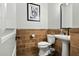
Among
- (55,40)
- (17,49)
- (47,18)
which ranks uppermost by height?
(47,18)

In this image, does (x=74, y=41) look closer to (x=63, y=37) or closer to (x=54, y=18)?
(x=63, y=37)

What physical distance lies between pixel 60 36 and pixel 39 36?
24 centimetres

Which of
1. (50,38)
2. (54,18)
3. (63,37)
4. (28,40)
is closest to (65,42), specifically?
(63,37)

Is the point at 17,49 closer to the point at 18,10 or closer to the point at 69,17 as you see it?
the point at 18,10

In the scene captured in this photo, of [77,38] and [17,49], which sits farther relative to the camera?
[17,49]

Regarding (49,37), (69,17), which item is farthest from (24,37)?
(69,17)

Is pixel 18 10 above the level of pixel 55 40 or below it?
above

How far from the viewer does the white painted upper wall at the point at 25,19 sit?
1340 millimetres

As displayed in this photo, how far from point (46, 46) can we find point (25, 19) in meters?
0.40

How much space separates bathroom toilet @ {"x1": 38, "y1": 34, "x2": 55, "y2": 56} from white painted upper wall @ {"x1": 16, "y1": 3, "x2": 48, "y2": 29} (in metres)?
0.14

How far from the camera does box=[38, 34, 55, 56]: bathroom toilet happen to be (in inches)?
54.2

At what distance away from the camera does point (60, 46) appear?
1.46m

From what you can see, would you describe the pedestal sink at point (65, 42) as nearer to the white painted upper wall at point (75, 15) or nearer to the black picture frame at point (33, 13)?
the white painted upper wall at point (75, 15)

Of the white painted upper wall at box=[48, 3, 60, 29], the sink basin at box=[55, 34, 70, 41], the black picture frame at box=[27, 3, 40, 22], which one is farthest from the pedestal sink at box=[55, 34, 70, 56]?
the black picture frame at box=[27, 3, 40, 22]
